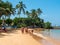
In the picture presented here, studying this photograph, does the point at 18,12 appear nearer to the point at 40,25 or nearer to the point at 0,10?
the point at 40,25

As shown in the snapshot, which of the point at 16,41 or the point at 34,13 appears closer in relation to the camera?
the point at 16,41

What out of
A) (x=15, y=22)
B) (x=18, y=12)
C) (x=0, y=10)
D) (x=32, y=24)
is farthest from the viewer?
(x=32, y=24)

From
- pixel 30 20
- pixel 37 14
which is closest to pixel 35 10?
pixel 37 14

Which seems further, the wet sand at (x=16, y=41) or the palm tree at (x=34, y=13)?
the palm tree at (x=34, y=13)

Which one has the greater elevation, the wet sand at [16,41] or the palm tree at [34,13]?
the palm tree at [34,13]

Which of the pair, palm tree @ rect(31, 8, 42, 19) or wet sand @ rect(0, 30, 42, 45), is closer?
wet sand @ rect(0, 30, 42, 45)

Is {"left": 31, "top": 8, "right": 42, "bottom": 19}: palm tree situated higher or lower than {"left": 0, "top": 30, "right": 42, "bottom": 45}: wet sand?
higher

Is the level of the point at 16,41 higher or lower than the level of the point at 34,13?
lower

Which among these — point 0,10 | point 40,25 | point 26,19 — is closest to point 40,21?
point 40,25

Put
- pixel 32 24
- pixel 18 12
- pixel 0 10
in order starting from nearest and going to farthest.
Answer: pixel 0 10 < pixel 18 12 < pixel 32 24

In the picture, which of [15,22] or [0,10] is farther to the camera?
[15,22]

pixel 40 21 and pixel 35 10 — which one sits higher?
pixel 35 10

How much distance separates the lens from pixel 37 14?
7681 centimetres

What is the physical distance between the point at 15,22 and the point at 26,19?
6056 mm
